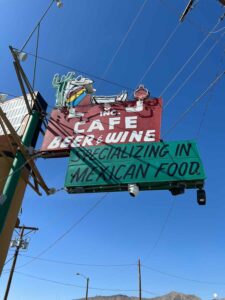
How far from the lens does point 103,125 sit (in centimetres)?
1023

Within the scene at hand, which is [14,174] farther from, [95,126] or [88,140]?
[95,126]

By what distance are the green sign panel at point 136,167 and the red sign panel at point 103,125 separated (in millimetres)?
567

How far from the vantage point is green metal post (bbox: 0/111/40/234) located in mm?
8391

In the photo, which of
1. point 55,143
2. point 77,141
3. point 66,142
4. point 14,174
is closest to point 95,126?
point 77,141

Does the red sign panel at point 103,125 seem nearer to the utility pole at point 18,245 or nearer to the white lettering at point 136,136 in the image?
the white lettering at point 136,136

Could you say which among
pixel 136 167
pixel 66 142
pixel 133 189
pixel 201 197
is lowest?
pixel 201 197

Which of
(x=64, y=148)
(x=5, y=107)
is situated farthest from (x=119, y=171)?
(x=5, y=107)

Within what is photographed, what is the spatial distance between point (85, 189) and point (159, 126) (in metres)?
2.97

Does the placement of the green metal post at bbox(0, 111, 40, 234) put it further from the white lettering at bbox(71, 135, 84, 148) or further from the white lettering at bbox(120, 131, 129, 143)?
the white lettering at bbox(120, 131, 129, 143)

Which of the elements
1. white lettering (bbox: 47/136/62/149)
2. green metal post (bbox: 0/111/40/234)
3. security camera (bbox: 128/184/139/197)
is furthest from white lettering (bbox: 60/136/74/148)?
security camera (bbox: 128/184/139/197)

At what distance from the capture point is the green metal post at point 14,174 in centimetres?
839

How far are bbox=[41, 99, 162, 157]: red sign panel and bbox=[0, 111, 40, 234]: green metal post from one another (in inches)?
19.9

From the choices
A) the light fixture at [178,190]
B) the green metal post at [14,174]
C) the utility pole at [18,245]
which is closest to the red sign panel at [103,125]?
the green metal post at [14,174]

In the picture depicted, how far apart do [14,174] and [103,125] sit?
3123 millimetres
